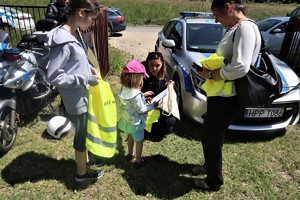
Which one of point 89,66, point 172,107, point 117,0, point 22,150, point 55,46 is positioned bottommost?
point 117,0

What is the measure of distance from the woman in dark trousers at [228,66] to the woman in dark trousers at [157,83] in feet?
3.48

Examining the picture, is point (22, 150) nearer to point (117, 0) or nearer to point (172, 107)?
point (172, 107)

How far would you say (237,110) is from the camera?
242 centimetres

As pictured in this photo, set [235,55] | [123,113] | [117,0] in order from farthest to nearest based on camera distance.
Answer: [117,0] → [123,113] → [235,55]

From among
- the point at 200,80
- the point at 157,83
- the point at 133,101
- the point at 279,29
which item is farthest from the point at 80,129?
the point at 279,29

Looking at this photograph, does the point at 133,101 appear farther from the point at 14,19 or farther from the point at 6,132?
the point at 14,19

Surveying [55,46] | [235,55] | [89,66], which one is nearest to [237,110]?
[235,55]

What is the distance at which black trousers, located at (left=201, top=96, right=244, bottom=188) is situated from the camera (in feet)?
7.82

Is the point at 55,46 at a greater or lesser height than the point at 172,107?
greater

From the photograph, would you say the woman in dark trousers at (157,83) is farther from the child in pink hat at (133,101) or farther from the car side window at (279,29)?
the car side window at (279,29)

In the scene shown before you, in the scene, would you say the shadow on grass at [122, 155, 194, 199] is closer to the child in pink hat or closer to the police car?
the child in pink hat

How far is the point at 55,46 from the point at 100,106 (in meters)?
0.62

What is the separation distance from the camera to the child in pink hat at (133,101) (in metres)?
2.77

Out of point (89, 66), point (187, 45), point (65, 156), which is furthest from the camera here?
point (187, 45)
